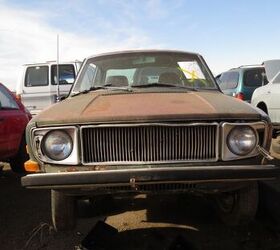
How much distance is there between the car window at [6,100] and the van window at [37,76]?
24.5ft

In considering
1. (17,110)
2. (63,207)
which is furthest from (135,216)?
(17,110)

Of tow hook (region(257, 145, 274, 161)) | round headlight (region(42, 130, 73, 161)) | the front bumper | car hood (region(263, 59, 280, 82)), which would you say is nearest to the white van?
car hood (region(263, 59, 280, 82))

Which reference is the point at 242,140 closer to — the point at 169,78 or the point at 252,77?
the point at 169,78

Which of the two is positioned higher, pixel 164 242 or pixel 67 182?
pixel 67 182

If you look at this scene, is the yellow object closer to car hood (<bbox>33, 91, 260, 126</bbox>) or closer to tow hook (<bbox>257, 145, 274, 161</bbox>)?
car hood (<bbox>33, 91, 260, 126</bbox>)

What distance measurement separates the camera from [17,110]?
7.33 m

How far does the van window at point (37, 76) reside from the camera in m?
14.8

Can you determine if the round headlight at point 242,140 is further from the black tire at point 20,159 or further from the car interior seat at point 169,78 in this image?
the black tire at point 20,159

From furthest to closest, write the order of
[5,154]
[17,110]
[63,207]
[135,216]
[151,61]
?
[17,110], [5,154], [151,61], [135,216], [63,207]

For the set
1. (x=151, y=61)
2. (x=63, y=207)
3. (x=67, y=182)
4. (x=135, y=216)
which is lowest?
(x=135, y=216)

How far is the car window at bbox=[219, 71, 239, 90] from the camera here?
526 inches

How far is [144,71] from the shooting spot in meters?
5.46

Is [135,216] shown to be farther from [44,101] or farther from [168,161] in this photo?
[44,101]

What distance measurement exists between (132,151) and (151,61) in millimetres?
2078
